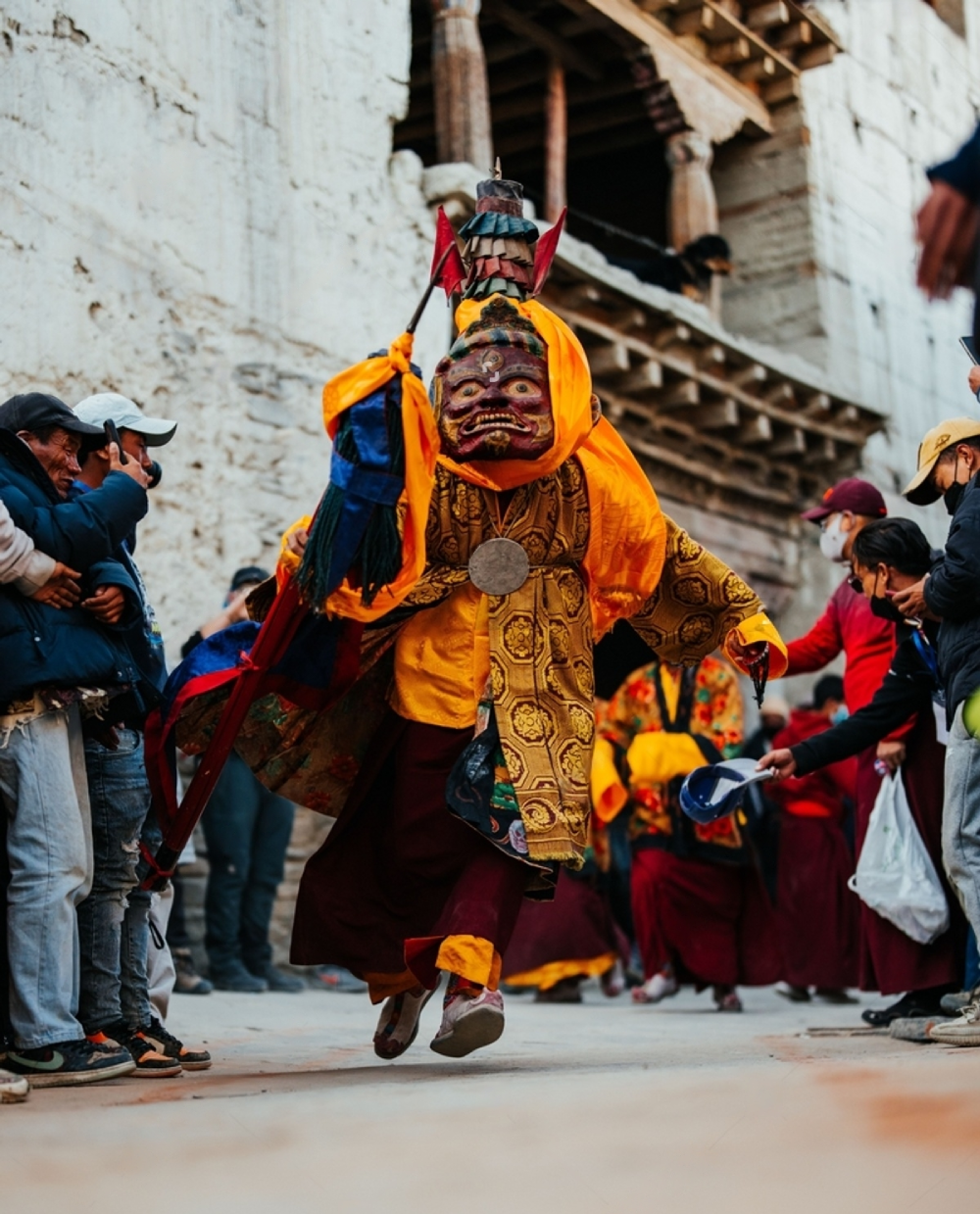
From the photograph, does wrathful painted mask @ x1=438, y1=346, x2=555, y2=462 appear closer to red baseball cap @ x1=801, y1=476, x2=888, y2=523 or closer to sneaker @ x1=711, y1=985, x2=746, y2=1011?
red baseball cap @ x1=801, y1=476, x2=888, y2=523

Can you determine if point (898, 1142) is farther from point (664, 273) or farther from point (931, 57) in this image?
point (931, 57)

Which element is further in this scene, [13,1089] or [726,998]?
[726,998]

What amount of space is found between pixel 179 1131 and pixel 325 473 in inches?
255

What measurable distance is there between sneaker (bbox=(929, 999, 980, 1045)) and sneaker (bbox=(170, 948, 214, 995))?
9.84 feet

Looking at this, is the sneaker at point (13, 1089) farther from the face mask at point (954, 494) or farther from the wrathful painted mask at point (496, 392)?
the face mask at point (954, 494)

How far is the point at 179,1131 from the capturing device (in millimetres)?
2229

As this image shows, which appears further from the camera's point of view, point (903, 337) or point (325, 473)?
point (903, 337)

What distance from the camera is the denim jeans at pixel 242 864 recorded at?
22.8 ft

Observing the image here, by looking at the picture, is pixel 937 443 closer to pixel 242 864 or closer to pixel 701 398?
pixel 242 864

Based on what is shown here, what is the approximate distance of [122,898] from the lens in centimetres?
400

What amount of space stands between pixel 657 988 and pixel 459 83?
5677 mm

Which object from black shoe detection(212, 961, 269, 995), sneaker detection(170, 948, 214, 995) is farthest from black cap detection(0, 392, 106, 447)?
black shoe detection(212, 961, 269, 995)

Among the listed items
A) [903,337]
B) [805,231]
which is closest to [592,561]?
[805,231]

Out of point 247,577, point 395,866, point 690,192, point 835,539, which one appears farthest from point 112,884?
point 690,192
